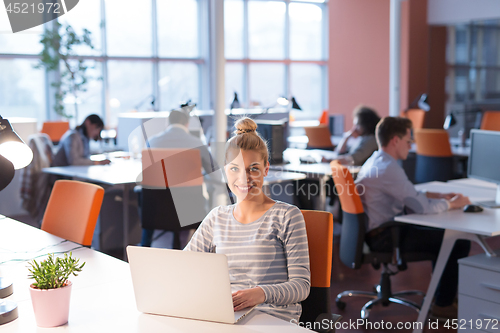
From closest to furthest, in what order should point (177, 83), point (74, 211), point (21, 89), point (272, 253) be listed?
point (272, 253), point (74, 211), point (21, 89), point (177, 83)

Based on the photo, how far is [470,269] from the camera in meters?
2.51

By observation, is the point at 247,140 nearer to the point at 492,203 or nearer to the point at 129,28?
the point at 492,203

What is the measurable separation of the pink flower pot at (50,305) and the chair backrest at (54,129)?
6.21 m

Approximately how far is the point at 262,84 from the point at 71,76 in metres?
4.43

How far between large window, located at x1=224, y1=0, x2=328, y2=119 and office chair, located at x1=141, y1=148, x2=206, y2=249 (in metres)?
6.78

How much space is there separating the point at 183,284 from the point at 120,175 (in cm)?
294

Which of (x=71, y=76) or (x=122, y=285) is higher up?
(x=71, y=76)

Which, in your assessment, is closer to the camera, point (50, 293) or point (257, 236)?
point (50, 293)

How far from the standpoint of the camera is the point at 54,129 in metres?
7.16

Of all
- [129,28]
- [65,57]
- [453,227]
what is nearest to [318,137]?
[65,57]

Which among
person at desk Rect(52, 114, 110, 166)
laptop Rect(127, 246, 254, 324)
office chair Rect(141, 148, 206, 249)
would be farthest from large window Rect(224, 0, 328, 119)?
laptop Rect(127, 246, 254, 324)

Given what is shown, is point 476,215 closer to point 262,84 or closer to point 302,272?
point 302,272

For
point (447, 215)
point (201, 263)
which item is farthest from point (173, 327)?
point (447, 215)

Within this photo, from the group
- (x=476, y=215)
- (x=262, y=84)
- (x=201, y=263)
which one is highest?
(x=262, y=84)
